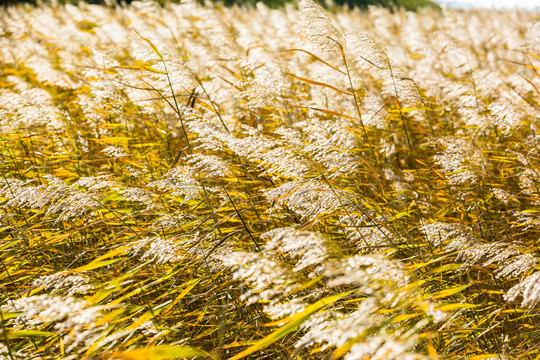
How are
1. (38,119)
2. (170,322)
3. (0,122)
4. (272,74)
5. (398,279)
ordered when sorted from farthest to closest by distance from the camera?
(272,74)
(0,122)
(38,119)
(170,322)
(398,279)

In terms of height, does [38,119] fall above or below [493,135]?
above

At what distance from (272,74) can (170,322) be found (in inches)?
87.9

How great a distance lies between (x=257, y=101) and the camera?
8.39 ft

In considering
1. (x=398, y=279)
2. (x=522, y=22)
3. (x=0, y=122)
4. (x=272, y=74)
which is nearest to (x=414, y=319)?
(x=398, y=279)

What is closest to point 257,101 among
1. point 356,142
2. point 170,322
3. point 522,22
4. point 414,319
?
point 356,142

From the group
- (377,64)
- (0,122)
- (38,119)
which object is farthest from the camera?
(0,122)

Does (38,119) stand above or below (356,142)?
above

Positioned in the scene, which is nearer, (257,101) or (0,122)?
(257,101)

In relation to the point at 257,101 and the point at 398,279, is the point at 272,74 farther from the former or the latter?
the point at 398,279

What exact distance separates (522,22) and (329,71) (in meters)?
9.95

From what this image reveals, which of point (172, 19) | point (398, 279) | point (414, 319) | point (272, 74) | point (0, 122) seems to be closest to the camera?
point (398, 279)

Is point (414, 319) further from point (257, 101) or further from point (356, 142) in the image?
point (257, 101)

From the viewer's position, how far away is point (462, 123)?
376 centimetres

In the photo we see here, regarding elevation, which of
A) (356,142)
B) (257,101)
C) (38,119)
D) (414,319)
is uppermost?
(38,119)
